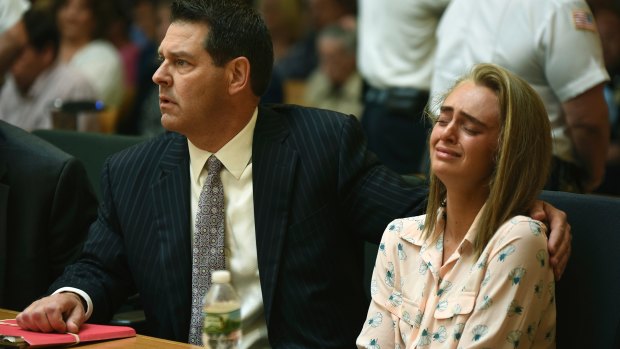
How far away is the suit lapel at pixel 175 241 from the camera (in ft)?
9.34

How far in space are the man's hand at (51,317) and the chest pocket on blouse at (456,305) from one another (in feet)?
2.92

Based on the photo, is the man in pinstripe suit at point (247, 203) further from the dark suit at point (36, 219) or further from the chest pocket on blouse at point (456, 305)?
the chest pocket on blouse at point (456, 305)

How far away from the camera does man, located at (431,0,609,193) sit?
3.35m

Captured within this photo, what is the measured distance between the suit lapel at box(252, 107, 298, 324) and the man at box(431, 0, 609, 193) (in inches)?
28.0

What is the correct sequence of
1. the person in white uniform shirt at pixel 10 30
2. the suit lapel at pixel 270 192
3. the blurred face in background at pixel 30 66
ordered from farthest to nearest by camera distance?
the blurred face in background at pixel 30 66 < the person in white uniform shirt at pixel 10 30 < the suit lapel at pixel 270 192

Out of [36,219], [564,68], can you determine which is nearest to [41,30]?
[36,219]

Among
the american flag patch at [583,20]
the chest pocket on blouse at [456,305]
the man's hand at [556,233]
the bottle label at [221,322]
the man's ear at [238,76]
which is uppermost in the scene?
the american flag patch at [583,20]

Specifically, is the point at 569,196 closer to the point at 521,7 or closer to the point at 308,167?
the point at 308,167

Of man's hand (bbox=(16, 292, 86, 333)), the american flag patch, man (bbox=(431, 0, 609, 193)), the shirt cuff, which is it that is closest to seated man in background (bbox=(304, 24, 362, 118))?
man (bbox=(431, 0, 609, 193))

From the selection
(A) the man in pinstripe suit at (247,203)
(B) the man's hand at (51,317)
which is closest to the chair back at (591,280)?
(A) the man in pinstripe suit at (247,203)

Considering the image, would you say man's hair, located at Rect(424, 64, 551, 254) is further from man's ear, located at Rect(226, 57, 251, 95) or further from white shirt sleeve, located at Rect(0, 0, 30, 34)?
white shirt sleeve, located at Rect(0, 0, 30, 34)

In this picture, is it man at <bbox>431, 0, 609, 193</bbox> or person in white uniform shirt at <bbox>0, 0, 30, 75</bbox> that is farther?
person in white uniform shirt at <bbox>0, 0, 30, 75</bbox>

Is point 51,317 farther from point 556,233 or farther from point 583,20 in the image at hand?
point 583,20

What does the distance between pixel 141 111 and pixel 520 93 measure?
4.56 metres
